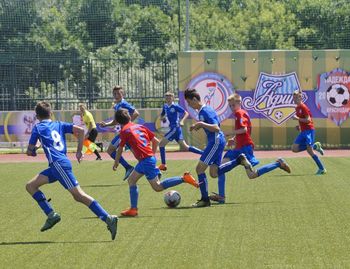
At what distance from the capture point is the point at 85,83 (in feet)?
124

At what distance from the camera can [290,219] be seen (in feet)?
41.8

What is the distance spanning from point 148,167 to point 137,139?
425mm

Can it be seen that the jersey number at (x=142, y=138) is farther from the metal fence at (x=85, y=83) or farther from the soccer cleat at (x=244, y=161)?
the metal fence at (x=85, y=83)

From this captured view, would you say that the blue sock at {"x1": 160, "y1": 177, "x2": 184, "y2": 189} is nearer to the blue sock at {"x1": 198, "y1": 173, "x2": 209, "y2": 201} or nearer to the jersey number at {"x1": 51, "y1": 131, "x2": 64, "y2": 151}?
the blue sock at {"x1": 198, "y1": 173, "x2": 209, "y2": 201}

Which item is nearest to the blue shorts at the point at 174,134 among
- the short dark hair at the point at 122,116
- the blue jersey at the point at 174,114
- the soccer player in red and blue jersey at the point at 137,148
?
the blue jersey at the point at 174,114

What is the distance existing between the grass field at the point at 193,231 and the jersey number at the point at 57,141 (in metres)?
1.09

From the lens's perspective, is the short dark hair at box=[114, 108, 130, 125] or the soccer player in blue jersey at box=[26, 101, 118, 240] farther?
the short dark hair at box=[114, 108, 130, 125]

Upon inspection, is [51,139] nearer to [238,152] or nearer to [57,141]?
[57,141]

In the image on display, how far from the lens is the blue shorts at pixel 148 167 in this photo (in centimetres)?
1301

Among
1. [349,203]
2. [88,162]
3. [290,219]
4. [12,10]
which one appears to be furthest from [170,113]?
[12,10]

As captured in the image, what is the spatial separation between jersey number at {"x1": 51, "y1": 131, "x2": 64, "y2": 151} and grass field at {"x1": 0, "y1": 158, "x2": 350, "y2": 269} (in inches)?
42.9

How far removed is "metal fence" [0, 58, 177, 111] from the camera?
3684cm

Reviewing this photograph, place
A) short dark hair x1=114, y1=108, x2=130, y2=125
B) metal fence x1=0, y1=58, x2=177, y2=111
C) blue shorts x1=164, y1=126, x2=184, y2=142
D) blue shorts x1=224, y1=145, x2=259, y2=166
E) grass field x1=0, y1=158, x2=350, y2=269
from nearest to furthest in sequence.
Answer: grass field x1=0, y1=158, x2=350, y2=269 → short dark hair x1=114, y1=108, x2=130, y2=125 → blue shorts x1=224, y1=145, x2=259, y2=166 → blue shorts x1=164, y1=126, x2=184, y2=142 → metal fence x1=0, y1=58, x2=177, y2=111

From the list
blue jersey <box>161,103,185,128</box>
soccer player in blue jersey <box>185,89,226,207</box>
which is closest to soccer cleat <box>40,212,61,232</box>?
soccer player in blue jersey <box>185,89,226,207</box>
